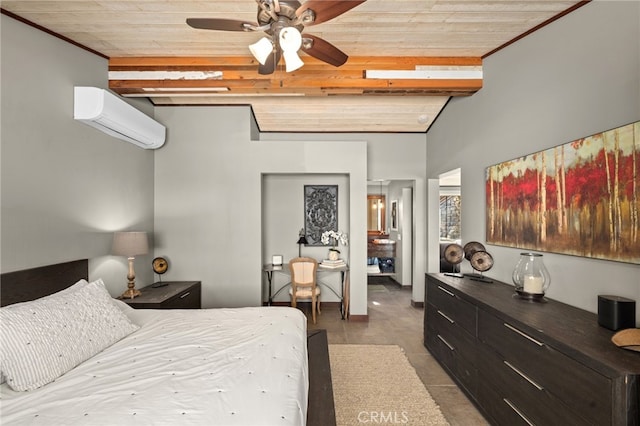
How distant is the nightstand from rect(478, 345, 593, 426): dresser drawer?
9.51 ft

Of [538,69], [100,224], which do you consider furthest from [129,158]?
[538,69]

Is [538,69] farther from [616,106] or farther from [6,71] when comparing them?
[6,71]

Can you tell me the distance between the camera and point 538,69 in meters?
2.34

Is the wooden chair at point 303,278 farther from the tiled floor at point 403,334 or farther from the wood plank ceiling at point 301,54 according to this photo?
the wood plank ceiling at point 301,54

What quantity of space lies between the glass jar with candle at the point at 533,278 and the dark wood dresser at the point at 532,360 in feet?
0.24

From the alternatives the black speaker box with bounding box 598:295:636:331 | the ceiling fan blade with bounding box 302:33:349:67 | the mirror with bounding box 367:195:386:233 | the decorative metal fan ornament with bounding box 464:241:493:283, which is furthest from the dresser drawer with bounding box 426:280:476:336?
the mirror with bounding box 367:195:386:233

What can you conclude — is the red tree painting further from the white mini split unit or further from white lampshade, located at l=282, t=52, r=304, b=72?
the white mini split unit

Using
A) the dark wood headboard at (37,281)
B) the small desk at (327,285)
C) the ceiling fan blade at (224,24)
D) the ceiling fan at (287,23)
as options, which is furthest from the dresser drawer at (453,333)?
the dark wood headboard at (37,281)

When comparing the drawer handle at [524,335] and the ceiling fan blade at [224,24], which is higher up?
the ceiling fan blade at [224,24]

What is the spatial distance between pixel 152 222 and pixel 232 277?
130cm

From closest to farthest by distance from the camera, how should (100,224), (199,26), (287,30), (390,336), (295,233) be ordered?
(287,30), (199,26), (100,224), (390,336), (295,233)

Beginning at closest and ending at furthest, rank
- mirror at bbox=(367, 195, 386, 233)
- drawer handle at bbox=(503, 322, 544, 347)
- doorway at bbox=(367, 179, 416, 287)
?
drawer handle at bbox=(503, 322, 544, 347), doorway at bbox=(367, 179, 416, 287), mirror at bbox=(367, 195, 386, 233)

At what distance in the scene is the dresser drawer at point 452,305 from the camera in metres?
2.37

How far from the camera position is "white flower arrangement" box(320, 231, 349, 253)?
181 inches
